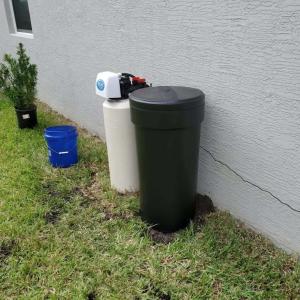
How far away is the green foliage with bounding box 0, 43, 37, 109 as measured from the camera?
455 centimetres

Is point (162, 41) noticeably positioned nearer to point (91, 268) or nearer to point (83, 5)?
point (83, 5)

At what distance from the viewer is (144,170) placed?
2451 mm

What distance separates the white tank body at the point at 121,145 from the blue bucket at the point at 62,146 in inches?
28.1

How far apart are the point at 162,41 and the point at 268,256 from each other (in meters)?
1.84

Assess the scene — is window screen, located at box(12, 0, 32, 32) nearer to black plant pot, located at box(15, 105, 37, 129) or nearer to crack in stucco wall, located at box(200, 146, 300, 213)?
black plant pot, located at box(15, 105, 37, 129)

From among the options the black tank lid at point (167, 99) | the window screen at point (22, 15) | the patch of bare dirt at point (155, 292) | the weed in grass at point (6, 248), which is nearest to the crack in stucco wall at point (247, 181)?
the black tank lid at point (167, 99)

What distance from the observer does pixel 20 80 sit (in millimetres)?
4555

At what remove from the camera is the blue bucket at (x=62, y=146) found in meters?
3.51

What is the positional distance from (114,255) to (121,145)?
0.94 meters

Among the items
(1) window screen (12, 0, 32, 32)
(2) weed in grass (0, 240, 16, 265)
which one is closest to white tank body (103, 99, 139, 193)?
(2) weed in grass (0, 240, 16, 265)

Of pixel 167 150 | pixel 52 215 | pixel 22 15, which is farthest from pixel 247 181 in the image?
pixel 22 15

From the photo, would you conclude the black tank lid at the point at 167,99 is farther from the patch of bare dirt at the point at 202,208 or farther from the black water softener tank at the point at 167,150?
the patch of bare dirt at the point at 202,208

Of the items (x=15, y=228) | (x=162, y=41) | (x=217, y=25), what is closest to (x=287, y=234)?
(x=217, y=25)

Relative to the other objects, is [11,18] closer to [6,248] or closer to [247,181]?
[6,248]
